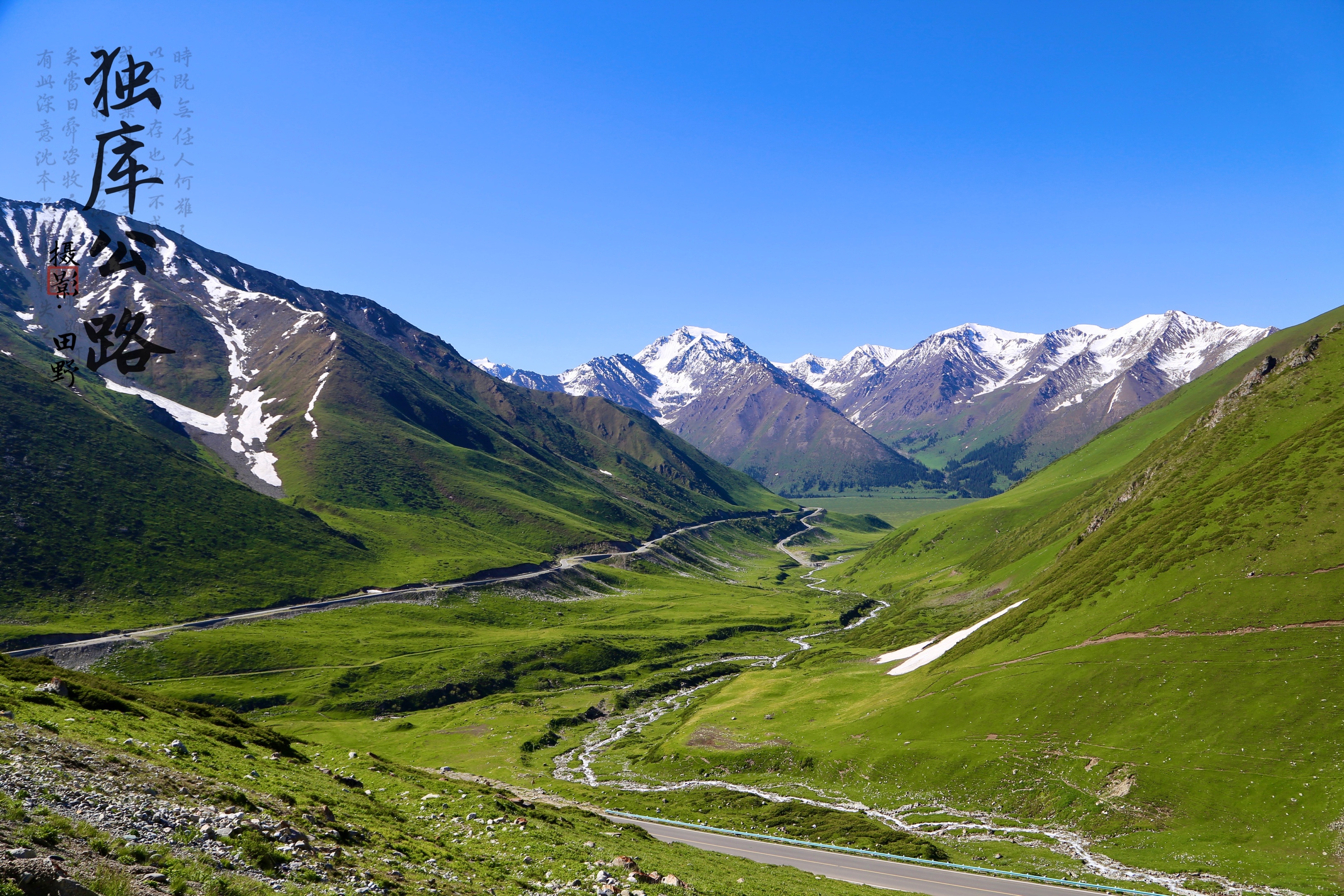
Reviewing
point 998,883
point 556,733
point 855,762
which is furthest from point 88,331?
point 556,733

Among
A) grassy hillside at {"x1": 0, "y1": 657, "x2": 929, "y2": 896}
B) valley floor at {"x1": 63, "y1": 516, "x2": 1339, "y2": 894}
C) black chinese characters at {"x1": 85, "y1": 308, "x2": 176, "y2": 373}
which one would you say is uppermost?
black chinese characters at {"x1": 85, "y1": 308, "x2": 176, "y2": 373}

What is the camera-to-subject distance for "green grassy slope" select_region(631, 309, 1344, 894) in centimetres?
5944

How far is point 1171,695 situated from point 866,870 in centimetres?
4074

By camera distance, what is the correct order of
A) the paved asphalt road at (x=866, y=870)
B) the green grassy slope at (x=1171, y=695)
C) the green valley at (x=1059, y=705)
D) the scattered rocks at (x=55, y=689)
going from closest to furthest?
the scattered rocks at (x=55, y=689), the paved asphalt road at (x=866, y=870), the green grassy slope at (x=1171, y=695), the green valley at (x=1059, y=705)

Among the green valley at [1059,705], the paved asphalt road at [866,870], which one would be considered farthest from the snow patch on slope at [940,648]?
the paved asphalt road at [866,870]

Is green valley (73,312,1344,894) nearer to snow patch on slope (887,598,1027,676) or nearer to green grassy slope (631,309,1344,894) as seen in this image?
green grassy slope (631,309,1344,894)

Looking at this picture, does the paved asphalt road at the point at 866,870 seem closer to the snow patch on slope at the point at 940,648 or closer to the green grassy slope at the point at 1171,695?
the green grassy slope at the point at 1171,695

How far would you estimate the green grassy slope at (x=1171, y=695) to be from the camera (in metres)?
59.4

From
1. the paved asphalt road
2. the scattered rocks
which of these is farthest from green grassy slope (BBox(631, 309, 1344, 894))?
the scattered rocks

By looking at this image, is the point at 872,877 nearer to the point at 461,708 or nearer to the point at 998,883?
the point at 998,883

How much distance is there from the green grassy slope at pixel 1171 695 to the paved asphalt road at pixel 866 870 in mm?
12350

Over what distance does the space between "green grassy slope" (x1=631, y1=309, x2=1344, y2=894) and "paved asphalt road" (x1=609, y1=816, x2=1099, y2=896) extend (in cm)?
1235

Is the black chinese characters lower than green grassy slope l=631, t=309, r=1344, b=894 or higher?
higher

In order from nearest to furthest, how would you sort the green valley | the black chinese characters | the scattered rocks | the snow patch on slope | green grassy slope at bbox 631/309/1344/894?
the scattered rocks
the black chinese characters
green grassy slope at bbox 631/309/1344/894
the green valley
the snow patch on slope
